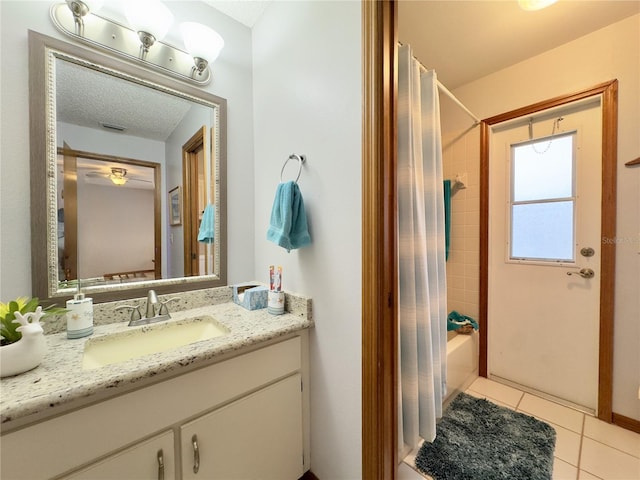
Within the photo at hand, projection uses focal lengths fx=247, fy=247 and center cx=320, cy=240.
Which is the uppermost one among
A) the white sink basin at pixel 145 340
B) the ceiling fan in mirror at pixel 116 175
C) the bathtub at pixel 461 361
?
the ceiling fan in mirror at pixel 116 175

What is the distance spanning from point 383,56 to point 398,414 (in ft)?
4.62

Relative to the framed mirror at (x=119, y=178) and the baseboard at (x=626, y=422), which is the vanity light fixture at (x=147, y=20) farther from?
the baseboard at (x=626, y=422)

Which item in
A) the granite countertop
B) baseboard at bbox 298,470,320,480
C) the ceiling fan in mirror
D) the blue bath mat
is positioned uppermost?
the ceiling fan in mirror

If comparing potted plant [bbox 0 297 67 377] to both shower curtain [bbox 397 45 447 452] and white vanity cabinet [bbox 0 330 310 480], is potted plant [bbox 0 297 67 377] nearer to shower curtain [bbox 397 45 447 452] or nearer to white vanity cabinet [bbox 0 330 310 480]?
white vanity cabinet [bbox 0 330 310 480]

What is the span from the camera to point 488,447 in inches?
53.2

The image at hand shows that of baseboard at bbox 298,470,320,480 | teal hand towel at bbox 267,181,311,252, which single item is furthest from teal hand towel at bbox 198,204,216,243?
baseboard at bbox 298,470,320,480

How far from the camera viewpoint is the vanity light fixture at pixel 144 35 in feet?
3.28

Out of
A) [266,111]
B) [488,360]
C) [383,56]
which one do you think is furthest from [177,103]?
[488,360]

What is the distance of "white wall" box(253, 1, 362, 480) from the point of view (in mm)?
962

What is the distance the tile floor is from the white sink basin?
1.21m

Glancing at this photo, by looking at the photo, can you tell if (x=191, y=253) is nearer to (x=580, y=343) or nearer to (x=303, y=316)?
(x=303, y=316)

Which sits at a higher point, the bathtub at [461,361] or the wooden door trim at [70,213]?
the wooden door trim at [70,213]

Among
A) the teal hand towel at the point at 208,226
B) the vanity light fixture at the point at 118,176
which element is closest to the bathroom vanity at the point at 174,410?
the teal hand towel at the point at 208,226

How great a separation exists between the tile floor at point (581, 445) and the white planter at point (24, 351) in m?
1.54
